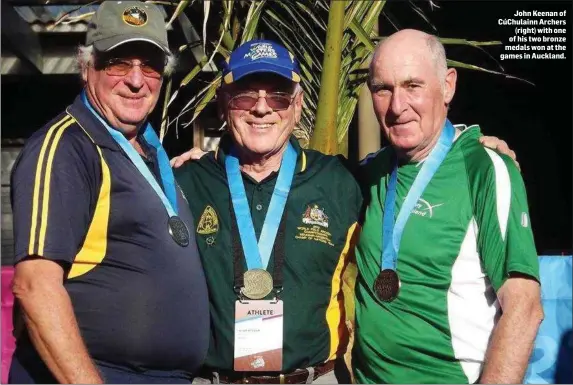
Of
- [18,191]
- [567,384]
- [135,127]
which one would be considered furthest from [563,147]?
[18,191]

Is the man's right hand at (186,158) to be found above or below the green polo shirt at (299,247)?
above

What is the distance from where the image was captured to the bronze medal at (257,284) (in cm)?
319

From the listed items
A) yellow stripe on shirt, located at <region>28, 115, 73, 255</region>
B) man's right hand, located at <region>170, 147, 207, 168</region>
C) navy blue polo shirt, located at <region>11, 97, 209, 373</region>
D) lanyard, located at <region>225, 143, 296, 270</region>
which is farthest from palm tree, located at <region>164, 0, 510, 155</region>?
yellow stripe on shirt, located at <region>28, 115, 73, 255</region>

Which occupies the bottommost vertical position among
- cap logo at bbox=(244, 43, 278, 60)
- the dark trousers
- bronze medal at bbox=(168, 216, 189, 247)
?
the dark trousers

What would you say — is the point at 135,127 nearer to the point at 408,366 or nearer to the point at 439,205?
the point at 439,205

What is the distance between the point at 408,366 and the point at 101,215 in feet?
4.54

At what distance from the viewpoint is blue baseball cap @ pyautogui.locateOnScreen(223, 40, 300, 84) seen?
3344 mm

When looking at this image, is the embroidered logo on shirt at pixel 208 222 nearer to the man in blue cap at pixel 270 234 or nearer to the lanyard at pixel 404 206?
the man in blue cap at pixel 270 234

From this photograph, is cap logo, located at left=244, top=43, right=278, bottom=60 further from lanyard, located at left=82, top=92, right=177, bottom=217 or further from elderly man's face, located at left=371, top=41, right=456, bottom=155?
lanyard, located at left=82, top=92, right=177, bottom=217

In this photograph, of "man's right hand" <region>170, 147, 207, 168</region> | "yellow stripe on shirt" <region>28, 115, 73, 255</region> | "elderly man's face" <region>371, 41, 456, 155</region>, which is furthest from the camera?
"man's right hand" <region>170, 147, 207, 168</region>

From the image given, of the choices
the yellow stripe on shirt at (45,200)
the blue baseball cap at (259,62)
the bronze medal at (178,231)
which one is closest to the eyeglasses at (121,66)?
the blue baseball cap at (259,62)

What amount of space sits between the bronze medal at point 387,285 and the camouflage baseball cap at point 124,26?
130cm

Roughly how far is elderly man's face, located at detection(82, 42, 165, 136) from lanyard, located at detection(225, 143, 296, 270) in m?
0.50

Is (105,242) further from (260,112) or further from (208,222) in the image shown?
(260,112)
